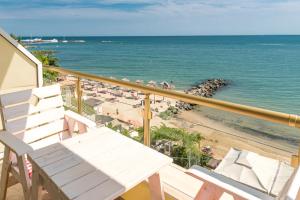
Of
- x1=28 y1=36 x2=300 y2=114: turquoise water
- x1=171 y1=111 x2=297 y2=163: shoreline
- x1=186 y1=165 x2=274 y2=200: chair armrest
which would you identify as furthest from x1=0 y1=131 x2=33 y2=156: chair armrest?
x1=28 y1=36 x2=300 y2=114: turquoise water

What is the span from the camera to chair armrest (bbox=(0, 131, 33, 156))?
1.85 m

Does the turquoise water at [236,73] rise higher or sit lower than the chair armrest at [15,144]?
lower

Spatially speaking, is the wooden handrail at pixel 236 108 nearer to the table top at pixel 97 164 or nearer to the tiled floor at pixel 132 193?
the table top at pixel 97 164

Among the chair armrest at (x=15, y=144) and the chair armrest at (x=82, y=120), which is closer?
the chair armrest at (x=15, y=144)

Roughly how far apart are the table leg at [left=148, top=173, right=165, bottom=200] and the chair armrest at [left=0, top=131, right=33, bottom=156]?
91cm

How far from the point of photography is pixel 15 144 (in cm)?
195

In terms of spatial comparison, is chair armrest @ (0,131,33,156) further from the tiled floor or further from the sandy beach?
the sandy beach

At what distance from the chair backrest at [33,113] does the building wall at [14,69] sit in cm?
79

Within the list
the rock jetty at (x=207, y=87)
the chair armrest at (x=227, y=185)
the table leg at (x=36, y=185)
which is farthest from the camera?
the rock jetty at (x=207, y=87)

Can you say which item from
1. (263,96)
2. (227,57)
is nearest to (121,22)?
(227,57)

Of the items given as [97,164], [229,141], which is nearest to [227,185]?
[97,164]

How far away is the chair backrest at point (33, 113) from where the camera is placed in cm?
247

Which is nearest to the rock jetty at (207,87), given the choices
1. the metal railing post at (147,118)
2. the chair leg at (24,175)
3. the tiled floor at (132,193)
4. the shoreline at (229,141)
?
the shoreline at (229,141)

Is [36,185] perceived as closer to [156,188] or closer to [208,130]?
[156,188]
